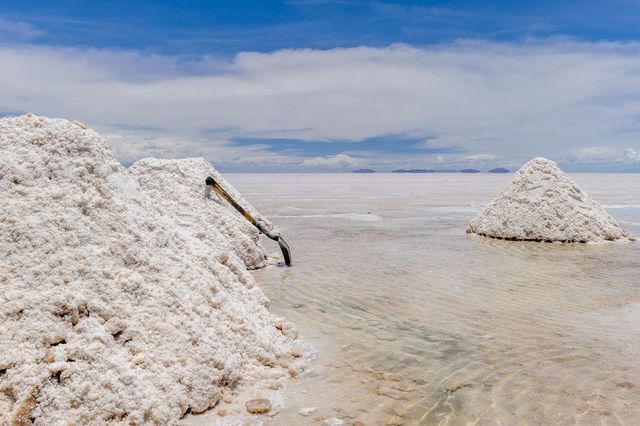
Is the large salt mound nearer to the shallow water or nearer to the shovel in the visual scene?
the shallow water

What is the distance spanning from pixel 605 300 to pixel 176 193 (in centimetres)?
719

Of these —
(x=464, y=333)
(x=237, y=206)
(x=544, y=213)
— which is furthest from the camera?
(x=544, y=213)

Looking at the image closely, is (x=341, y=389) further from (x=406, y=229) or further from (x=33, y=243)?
(x=406, y=229)

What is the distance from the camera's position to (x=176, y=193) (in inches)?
363

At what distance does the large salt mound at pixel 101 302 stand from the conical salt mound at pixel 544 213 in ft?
32.2

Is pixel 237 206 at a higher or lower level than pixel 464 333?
higher

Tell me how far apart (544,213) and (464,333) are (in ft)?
29.2

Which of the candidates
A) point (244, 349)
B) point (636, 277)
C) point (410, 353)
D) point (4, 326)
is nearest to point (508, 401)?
point (410, 353)

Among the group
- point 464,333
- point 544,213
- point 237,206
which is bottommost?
point 464,333

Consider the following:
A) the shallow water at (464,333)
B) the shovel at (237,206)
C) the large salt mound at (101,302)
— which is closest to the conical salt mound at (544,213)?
the shallow water at (464,333)

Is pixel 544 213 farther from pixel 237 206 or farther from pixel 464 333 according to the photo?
pixel 464 333

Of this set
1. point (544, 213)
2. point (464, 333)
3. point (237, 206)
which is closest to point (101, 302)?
point (464, 333)

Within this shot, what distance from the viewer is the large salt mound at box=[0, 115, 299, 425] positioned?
134 inches

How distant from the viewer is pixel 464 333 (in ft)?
19.1
